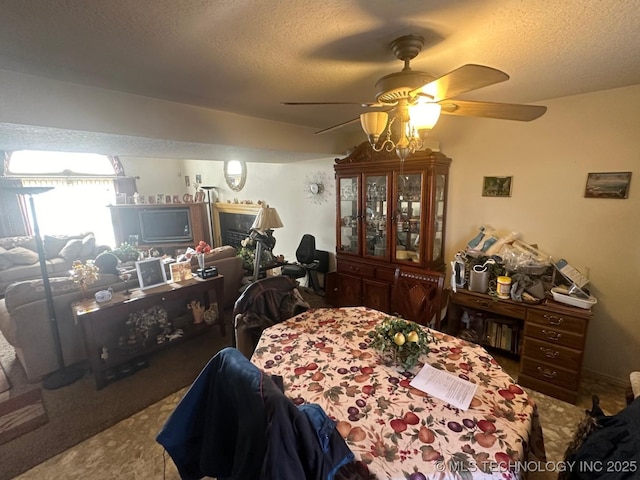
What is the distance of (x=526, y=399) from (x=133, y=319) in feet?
9.79

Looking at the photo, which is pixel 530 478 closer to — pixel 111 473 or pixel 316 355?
pixel 316 355

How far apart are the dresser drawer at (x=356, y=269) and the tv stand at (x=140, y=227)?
387cm

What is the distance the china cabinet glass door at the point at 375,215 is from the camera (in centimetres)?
303

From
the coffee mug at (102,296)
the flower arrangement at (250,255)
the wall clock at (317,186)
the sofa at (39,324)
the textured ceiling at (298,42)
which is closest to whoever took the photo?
the textured ceiling at (298,42)

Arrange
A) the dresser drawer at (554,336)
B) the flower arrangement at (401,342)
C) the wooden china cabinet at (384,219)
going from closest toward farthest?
1. the flower arrangement at (401,342)
2. the dresser drawer at (554,336)
3. the wooden china cabinet at (384,219)

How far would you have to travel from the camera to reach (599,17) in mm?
1153

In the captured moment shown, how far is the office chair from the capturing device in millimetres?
3980

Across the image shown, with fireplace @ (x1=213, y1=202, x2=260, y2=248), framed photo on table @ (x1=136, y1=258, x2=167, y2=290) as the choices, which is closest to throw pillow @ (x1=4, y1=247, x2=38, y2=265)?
fireplace @ (x1=213, y1=202, x2=260, y2=248)

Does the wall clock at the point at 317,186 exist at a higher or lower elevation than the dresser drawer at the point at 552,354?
higher

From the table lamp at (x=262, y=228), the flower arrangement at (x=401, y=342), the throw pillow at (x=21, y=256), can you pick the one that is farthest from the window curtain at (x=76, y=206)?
the flower arrangement at (x=401, y=342)

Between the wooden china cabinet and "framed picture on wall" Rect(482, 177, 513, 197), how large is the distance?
1.20 ft

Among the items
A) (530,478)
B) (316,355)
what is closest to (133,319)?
(316,355)

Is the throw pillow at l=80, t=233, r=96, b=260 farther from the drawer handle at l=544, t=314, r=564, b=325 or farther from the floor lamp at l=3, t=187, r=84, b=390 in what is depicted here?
the drawer handle at l=544, t=314, r=564, b=325

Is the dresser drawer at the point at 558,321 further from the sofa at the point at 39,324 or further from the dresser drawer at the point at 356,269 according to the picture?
the sofa at the point at 39,324
